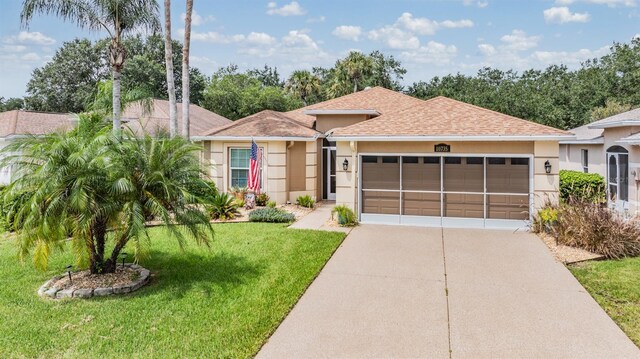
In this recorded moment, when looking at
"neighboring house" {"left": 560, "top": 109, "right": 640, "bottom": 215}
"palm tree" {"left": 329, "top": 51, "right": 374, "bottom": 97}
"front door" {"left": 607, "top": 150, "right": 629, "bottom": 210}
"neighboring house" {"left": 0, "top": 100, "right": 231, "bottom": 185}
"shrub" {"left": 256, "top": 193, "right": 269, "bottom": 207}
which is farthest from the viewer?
"palm tree" {"left": 329, "top": 51, "right": 374, "bottom": 97}

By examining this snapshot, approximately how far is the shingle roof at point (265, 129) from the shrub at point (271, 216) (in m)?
3.60

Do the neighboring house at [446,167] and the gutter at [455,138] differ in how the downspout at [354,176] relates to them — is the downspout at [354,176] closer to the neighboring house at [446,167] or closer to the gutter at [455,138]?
the neighboring house at [446,167]

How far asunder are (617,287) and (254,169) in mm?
11622

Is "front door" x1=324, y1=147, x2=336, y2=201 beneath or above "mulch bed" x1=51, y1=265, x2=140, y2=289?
above

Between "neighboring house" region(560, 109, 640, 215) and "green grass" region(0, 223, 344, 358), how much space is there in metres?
10.2

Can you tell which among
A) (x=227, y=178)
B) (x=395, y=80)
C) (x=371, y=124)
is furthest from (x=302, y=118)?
(x=395, y=80)

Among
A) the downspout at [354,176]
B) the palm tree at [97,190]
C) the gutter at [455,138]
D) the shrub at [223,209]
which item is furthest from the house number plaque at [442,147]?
the palm tree at [97,190]

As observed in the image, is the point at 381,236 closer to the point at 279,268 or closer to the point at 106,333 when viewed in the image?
the point at 279,268

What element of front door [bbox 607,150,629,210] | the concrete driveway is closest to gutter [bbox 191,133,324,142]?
the concrete driveway

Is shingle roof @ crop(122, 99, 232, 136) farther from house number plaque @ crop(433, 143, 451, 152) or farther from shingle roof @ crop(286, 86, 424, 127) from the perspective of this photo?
house number plaque @ crop(433, 143, 451, 152)

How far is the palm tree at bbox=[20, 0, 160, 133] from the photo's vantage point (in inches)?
537

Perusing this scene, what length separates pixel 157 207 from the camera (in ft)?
22.6

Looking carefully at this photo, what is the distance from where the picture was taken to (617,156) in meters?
15.2

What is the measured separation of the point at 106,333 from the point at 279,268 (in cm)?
365
